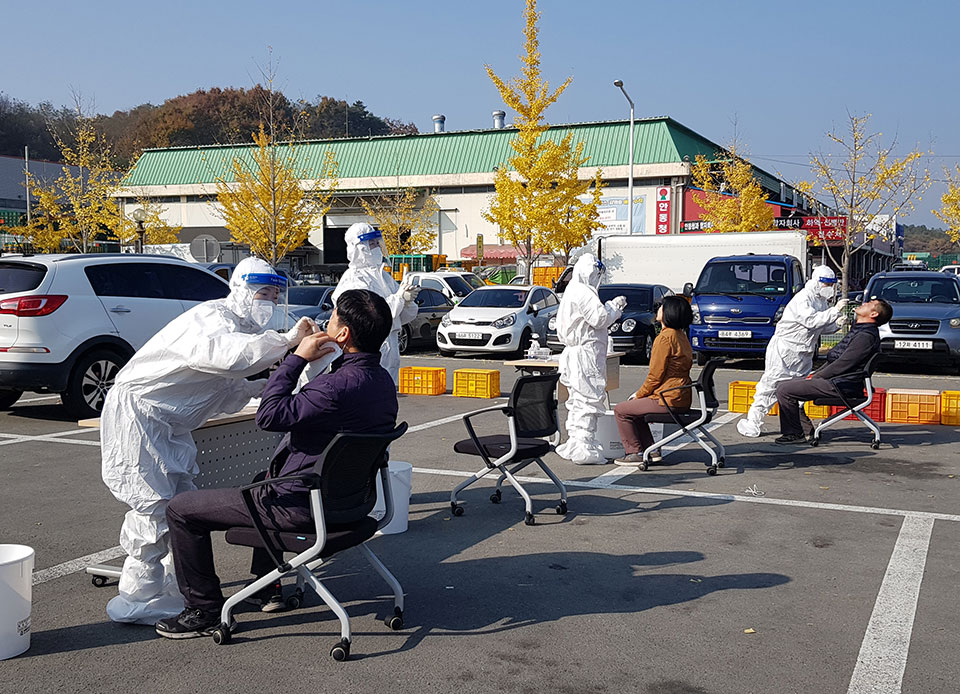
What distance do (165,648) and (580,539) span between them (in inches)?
116

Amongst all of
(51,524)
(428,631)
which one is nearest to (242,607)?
(428,631)

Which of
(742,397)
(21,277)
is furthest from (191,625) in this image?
(742,397)

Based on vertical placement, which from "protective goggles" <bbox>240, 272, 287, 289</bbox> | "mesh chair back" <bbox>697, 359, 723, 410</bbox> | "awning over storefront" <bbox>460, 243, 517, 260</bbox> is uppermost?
"awning over storefront" <bbox>460, 243, 517, 260</bbox>

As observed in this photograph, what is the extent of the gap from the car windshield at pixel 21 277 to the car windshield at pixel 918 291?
1498cm

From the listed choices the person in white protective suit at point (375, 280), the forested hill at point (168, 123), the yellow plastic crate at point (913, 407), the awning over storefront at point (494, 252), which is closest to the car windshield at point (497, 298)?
the yellow plastic crate at point (913, 407)

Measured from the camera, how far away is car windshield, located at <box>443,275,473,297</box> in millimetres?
26005

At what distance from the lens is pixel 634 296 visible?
66.9 feet

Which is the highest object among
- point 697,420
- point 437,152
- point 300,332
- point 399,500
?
point 437,152

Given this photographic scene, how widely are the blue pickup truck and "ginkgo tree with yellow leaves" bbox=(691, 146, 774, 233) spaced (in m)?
19.6

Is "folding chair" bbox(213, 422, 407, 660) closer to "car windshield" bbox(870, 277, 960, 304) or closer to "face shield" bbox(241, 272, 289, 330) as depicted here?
"face shield" bbox(241, 272, 289, 330)

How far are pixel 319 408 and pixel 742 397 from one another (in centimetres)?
921

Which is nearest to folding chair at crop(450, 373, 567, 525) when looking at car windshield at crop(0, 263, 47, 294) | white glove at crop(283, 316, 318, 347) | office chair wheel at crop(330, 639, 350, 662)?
white glove at crop(283, 316, 318, 347)

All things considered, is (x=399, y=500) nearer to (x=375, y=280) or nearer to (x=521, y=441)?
(x=521, y=441)

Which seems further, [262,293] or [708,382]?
[708,382]
